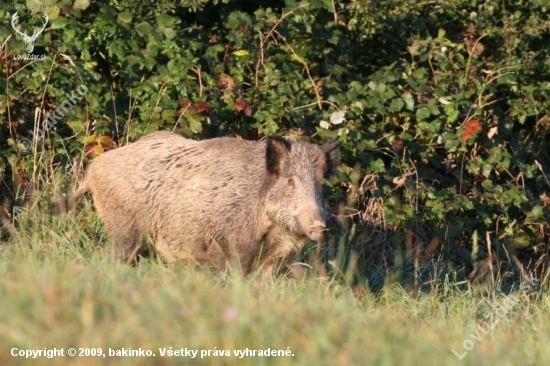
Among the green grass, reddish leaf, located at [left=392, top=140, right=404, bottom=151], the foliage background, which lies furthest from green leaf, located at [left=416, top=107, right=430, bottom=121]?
the green grass

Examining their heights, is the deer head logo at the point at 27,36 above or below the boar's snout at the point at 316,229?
above

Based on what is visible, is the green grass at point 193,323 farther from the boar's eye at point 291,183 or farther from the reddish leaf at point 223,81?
the reddish leaf at point 223,81

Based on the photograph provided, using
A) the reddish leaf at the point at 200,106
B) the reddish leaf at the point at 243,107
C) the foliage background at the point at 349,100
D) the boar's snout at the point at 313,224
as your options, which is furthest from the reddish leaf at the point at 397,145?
the boar's snout at the point at 313,224

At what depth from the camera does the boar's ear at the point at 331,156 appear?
6.91m

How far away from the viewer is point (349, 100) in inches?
347

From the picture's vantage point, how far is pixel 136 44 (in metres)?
8.52

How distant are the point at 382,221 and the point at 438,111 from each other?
3.63 feet

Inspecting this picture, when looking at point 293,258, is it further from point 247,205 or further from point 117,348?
point 117,348

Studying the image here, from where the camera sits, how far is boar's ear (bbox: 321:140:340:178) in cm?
691

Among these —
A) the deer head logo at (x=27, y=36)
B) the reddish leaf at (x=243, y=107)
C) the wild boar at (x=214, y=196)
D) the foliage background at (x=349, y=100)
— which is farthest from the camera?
the reddish leaf at (x=243, y=107)

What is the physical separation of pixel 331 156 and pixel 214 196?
84cm

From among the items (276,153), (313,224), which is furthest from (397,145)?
(313,224)

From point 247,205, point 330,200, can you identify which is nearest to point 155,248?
point 247,205

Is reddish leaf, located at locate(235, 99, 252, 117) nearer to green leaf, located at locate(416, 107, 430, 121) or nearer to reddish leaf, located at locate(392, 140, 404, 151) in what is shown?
reddish leaf, located at locate(392, 140, 404, 151)
